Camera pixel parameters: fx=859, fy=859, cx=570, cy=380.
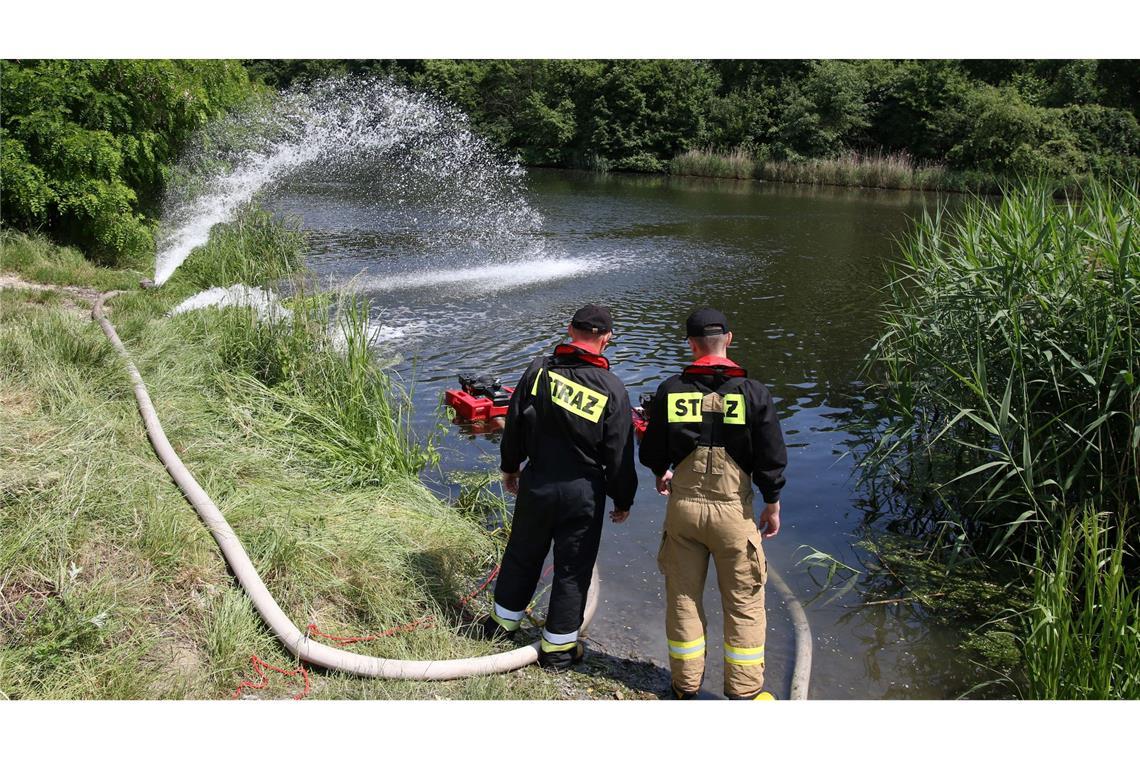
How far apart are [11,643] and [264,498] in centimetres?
167

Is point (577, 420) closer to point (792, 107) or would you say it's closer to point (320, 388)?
point (320, 388)

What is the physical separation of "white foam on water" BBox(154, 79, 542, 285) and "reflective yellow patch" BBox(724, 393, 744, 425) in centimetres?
1030

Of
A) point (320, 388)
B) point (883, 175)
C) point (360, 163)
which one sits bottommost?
point (320, 388)

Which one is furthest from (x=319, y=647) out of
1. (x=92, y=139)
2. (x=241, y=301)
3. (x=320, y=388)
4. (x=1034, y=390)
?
(x=92, y=139)

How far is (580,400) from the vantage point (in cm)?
→ 421

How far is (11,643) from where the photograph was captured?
364 cm

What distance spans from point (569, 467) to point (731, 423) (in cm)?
82

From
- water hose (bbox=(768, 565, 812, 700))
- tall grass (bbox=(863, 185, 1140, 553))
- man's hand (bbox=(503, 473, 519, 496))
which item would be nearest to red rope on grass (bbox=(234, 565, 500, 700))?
man's hand (bbox=(503, 473, 519, 496))

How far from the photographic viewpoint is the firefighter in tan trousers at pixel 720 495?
402 centimetres

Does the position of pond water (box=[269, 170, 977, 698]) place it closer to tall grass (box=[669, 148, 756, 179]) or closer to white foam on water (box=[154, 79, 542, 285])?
white foam on water (box=[154, 79, 542, 285])

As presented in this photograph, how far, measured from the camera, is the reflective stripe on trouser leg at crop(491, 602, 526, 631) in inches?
174

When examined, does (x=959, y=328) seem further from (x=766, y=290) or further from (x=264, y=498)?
(x=766, y=290)

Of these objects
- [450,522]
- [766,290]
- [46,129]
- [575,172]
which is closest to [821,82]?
[575,172]

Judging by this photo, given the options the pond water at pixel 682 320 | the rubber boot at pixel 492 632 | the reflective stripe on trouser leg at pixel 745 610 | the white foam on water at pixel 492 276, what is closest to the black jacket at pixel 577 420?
the reflective stripe on trouser leg at pixel 745 610
